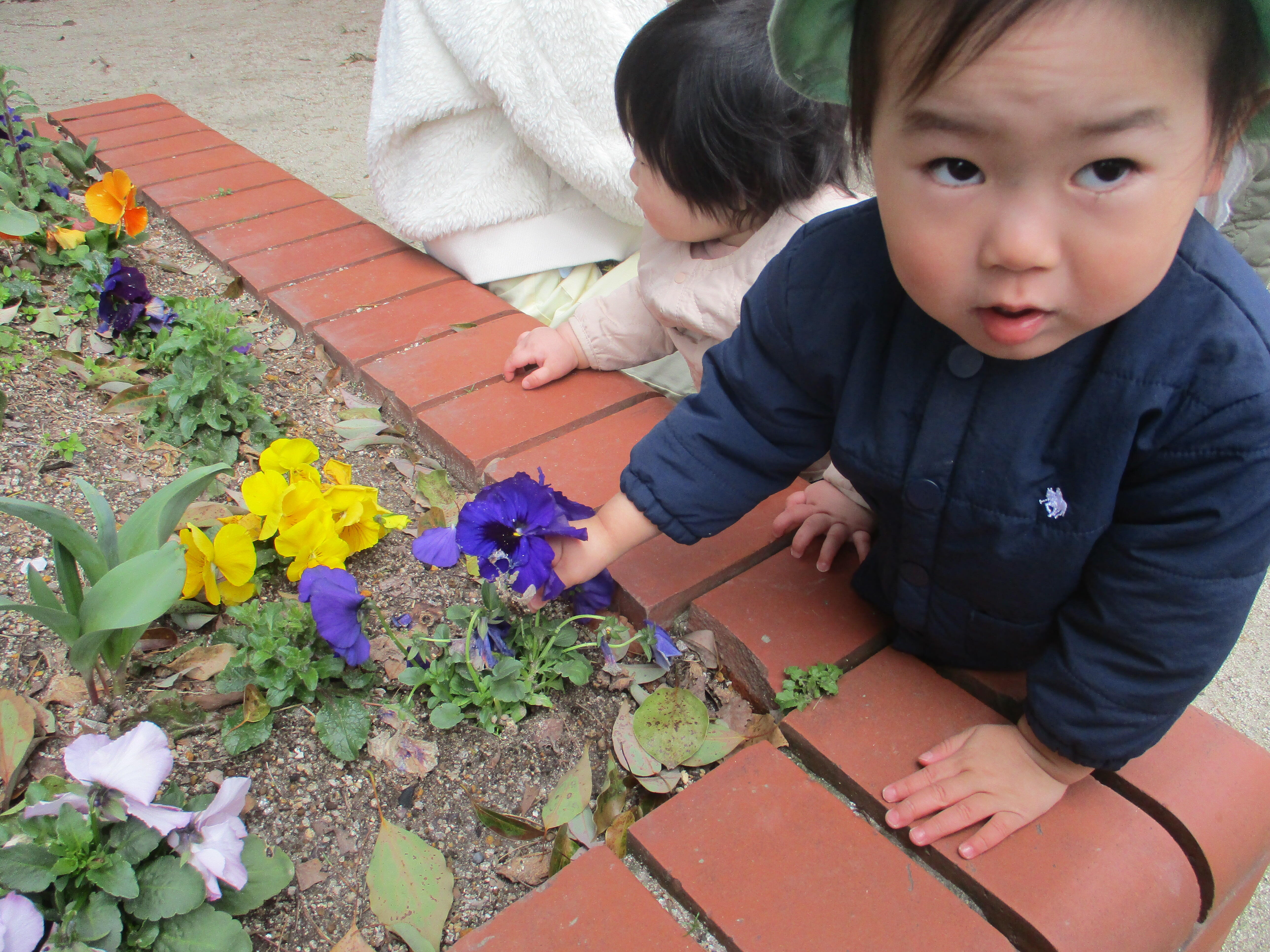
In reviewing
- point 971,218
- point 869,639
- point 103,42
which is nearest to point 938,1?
point 971,218

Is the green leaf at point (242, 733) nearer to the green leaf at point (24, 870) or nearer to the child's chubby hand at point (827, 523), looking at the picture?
the green leaf at point (24, 870)

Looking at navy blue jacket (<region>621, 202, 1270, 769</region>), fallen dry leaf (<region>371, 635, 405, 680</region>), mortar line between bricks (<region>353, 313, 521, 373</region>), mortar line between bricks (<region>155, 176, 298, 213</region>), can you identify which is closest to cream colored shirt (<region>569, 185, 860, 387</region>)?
mortar line between bricks (<region>353, 313, 521, 373</region>)

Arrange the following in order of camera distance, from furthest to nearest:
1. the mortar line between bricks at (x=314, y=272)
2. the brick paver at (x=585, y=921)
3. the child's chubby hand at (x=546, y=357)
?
the mortar line between bricks at (x=314, y=272)
the child's chubby hand at (x=546, y=357)
the brick paver at (x=585, y=921)

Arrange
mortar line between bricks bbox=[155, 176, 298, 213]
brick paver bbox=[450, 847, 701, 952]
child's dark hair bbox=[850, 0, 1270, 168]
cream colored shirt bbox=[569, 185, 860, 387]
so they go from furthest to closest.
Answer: mortar line between bricks bbox=[155, 176, 298, 213], cream colored shirt bbox=[569, 185, 860, 387], brick paver bbox=[450, 847, 701, 952], child's dark hair bbox=[850, 0, 1270, 168]

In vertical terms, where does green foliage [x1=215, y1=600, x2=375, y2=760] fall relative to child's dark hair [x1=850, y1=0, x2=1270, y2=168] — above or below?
below

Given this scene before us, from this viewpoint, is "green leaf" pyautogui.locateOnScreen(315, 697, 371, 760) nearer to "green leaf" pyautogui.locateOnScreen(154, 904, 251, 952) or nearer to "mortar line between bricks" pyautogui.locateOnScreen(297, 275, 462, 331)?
"green leaf" pyautogui.locateOnScreen(154, 904, 251, 952)

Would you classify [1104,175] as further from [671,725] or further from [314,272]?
[314,272]

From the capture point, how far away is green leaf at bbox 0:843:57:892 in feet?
3.18

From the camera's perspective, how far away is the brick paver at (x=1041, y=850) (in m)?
1.09

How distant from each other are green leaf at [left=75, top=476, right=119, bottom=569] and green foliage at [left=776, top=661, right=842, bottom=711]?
0.94 metres

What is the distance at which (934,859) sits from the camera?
45.6 inches

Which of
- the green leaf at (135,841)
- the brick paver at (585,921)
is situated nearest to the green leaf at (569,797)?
the brick paver at (585,921)

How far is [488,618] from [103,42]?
6.02 metres

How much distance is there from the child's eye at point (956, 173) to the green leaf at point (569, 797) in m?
0.89
